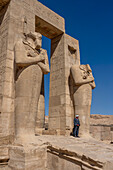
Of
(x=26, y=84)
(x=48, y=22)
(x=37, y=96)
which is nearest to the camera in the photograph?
(x=26, y=84)

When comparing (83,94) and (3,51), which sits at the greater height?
(3,51)

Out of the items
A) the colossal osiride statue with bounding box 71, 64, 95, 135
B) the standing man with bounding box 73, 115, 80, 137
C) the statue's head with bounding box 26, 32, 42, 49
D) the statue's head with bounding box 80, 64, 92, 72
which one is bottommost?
the standing man with bounding box 73, 115, 80, 137

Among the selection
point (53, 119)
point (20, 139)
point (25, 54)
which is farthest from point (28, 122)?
point (53, 119)

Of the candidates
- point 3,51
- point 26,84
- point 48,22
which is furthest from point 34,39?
point 48,22

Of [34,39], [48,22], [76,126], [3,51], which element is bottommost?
[76,126]

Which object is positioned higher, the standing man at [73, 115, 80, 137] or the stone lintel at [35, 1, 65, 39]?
the stone lintel at [35, 1, 65, 39]

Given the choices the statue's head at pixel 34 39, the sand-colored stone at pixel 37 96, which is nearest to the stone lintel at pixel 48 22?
the sand-colored stone at pixel 37 96

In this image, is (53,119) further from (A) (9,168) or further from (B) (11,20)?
(B) (11,20)

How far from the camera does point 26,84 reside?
614 cm

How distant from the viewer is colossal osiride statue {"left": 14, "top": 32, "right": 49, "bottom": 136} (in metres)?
5.94

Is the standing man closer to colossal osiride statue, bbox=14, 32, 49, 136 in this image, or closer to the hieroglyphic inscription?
colossal osiride statue, bbox=14, 32, 49, 136

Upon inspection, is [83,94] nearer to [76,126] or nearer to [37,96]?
[76,126]

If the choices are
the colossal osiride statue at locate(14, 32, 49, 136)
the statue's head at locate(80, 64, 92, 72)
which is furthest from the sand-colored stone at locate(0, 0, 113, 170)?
the statue's head at locate(80, 64, 92, 72)

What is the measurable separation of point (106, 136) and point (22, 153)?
28.1 ft
